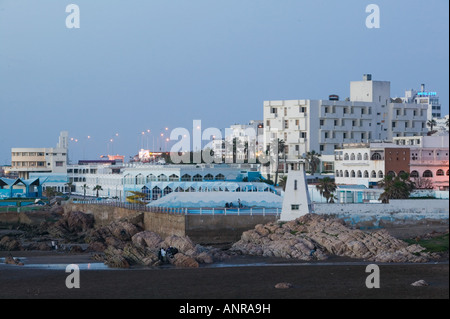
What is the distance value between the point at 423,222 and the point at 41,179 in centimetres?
8178

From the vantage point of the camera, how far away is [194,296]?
33938 mm

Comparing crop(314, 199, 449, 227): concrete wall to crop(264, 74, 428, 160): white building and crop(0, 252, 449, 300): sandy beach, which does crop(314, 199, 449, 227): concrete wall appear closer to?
crop(0, 252, 449, 300): sandy beach

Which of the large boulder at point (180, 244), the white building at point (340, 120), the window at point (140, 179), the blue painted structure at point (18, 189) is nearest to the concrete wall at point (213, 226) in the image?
the large boulder at point (180, 244)

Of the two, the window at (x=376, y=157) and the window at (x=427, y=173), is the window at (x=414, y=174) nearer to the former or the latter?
the window at (x=427, y=173)

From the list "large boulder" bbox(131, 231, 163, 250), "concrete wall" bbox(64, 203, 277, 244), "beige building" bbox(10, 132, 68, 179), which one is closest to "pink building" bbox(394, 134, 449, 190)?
"concrete wall" bbox(64, 203, 277, 244)

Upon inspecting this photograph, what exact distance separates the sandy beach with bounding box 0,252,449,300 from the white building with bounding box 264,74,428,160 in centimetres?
6240

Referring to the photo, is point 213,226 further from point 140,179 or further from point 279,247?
point 140,179

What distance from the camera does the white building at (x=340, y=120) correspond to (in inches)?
4178

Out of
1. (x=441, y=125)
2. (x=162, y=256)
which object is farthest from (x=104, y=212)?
(x=441, y=125)

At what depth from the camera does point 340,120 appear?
354ft

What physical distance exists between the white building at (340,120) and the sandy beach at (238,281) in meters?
62.4

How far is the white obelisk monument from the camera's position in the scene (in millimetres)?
52562

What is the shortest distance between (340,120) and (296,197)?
184 ft
